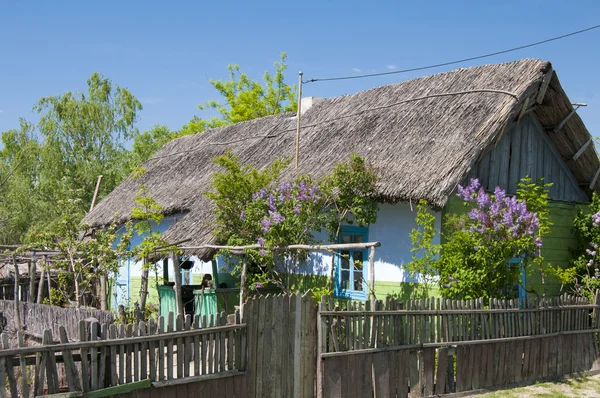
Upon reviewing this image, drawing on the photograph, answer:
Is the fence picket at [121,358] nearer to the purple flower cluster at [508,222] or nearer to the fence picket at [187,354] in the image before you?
the fence picket at [187,354]

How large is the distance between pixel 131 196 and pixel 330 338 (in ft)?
43.9

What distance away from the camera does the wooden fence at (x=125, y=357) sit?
5797mm

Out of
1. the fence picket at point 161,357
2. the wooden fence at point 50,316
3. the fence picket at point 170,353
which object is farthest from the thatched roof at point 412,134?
the fence picket at point 161,357

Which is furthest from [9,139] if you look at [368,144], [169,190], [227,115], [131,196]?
[368,144]

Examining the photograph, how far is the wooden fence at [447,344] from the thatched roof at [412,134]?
204 centimetres

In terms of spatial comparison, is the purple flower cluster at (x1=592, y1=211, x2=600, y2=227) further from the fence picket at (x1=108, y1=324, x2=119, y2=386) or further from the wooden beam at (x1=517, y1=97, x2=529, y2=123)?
the fence picket at (x1=108, y1=324, x2=119, y2=386)

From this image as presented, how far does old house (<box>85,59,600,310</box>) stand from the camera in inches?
432

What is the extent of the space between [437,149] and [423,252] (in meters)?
1.84

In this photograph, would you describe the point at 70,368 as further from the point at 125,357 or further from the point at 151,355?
the point at 151,355

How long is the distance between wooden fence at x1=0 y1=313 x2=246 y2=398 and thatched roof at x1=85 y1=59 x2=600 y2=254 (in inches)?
176

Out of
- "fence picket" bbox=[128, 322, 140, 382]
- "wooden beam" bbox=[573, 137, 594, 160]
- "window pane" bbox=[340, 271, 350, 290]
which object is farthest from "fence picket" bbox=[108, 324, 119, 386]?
"wooden beam" bbox=[573, 137, 594, 160]

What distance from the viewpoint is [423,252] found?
420 inches

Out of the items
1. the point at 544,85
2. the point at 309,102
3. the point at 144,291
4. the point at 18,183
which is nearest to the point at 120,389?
the point at 144,291

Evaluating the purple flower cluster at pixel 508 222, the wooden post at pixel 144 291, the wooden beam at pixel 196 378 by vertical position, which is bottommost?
the wooden beam at pixel 196 378
